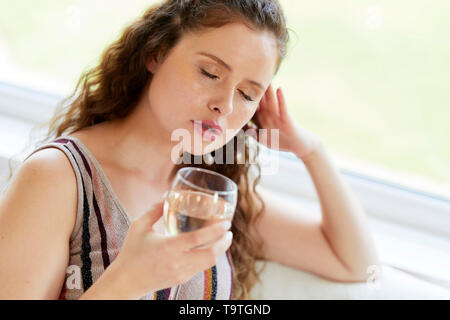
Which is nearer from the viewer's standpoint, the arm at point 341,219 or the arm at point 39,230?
the arm at point 39,230

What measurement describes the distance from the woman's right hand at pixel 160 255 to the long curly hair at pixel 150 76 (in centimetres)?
50

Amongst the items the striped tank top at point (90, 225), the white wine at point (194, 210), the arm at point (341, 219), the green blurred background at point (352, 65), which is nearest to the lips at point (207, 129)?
the striped tank top at point (90, 225)

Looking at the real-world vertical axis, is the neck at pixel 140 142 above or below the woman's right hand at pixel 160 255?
above

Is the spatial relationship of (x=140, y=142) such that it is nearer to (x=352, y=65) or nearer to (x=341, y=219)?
(x=341, y=219)

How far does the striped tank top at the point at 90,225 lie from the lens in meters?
1.05

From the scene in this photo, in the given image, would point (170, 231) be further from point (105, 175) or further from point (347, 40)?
point (347, 40)

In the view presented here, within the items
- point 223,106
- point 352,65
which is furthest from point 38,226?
point 352,65

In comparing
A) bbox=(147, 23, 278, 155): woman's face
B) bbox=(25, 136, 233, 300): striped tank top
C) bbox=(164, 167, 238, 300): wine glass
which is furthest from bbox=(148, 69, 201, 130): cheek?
bbox=(164, 167, 238, 300): wine glass

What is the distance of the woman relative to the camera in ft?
2.85

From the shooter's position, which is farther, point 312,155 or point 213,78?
point 312,155

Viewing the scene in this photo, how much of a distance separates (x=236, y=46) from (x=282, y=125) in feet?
1.40

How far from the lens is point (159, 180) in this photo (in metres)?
1.30

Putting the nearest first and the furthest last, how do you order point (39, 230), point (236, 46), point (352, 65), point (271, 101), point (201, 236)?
point (201, 236)
point (39, 230)
point (236, 46)
point (271, 101)
point (352, 65)

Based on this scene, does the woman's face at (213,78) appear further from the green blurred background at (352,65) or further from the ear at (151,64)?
the green blurred background at (352,65)
